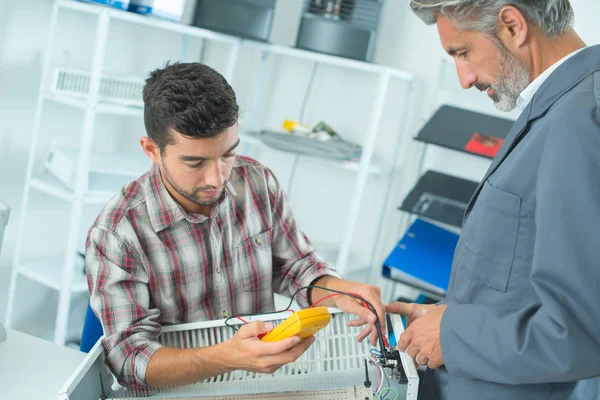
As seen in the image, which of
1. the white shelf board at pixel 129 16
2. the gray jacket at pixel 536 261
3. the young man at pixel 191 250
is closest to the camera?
the gray jacket at pixel 536 261

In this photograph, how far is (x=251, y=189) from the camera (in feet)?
5.07

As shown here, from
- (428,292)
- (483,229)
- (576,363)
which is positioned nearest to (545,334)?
(576,363)

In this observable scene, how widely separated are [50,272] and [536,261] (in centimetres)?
200

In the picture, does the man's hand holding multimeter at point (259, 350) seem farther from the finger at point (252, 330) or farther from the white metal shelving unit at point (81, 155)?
the white metal shelving unit at point (81, 155)

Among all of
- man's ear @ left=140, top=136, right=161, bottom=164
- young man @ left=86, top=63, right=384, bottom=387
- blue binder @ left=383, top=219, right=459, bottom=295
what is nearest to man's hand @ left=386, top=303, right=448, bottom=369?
young man @ left=86, top=63, right=384, bottom=387

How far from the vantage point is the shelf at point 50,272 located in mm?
2381

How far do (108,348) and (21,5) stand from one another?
5.33 feet

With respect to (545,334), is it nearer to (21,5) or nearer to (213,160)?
(213,160)

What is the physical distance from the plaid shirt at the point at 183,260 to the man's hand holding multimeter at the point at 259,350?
187 millimetres

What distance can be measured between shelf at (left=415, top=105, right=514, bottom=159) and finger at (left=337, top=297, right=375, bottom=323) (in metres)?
1.18

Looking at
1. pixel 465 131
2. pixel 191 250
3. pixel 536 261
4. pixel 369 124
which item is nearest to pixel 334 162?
pixel 369 124

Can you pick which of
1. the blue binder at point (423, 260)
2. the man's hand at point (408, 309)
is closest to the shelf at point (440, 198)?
the blue binder at point (423, 260)

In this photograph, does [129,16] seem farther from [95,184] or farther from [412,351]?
[412,351]

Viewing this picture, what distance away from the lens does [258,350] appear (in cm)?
108
